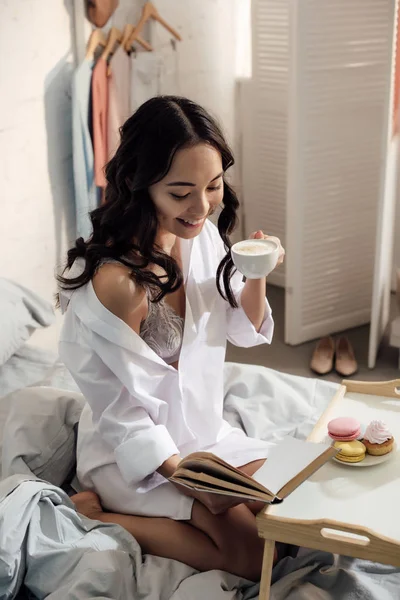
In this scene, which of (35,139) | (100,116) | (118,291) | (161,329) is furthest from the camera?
(100,116)

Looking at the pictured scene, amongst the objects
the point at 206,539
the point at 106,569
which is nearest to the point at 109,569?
the point at 106,569

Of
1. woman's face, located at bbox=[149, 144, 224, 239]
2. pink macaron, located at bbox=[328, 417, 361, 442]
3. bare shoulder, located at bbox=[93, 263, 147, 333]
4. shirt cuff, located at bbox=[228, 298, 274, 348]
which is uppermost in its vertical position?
woman's face, located at bbox=[149, 144, 224, 239]

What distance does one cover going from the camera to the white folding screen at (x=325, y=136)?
3250mm

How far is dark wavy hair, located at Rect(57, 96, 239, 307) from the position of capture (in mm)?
1709

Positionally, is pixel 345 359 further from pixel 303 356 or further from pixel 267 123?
pixel 267 123

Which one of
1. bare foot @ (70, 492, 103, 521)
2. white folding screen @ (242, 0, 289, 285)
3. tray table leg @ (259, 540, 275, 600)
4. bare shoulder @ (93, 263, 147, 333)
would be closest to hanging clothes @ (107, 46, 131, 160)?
white folding screen @ (242, 0, 289, 285)

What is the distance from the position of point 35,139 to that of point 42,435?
4.55 ft

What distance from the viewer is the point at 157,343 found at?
190 cm

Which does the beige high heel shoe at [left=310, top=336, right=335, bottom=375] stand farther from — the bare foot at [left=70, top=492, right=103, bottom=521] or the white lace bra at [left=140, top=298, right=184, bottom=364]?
the bare foot at [left=70, top=492, right=103, bottom=521]

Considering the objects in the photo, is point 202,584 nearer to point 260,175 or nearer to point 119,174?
point 119,174

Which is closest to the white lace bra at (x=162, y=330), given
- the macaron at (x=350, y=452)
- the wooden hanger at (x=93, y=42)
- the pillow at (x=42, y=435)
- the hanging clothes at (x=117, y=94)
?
the pillow at (x=42, y=435)

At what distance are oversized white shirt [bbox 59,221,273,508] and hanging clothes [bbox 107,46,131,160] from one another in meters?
1.16

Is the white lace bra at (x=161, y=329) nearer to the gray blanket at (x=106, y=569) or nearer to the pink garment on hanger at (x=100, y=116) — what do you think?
the gray blanket at (x=106, y=569)

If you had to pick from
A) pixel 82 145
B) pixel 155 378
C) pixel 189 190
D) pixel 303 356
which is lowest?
pixel 303 356
